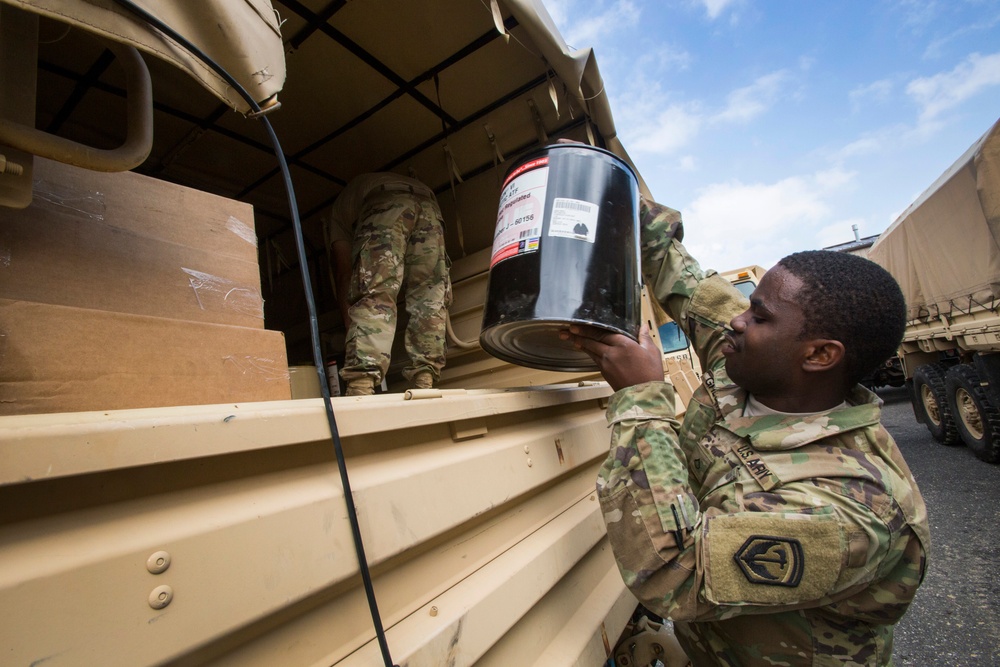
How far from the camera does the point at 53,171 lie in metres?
0.79

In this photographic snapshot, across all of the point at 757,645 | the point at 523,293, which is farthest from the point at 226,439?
the point at 757,645

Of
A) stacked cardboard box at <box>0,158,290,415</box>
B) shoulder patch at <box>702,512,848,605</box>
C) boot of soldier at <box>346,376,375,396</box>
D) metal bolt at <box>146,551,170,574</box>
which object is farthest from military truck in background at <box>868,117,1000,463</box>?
metal bolt at <box>146,551,170,574</box>

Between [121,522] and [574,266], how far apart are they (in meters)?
0.93

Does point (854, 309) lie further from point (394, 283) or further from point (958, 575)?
point (958, 575)

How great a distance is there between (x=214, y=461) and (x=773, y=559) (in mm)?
928

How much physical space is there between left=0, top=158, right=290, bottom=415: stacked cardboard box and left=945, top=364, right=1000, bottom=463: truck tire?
19.0 ft

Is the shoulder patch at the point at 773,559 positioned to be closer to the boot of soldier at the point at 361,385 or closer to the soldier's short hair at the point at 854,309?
the soldier's short hair at the point at 854,309

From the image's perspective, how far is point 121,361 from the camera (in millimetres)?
699

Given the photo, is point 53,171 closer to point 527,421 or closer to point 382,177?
point 527,421

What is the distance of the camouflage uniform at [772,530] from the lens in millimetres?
896

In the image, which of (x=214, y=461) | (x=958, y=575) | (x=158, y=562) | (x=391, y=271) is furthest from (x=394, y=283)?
(x=958, y=575)

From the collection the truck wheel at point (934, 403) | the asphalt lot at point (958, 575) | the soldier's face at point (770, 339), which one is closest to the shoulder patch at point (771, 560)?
the soldier's face at point (770, 339)

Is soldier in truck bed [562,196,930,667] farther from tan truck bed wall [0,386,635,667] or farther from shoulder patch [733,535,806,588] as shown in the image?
tan truck bed wall [0,386,635,667]

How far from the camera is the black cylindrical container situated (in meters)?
1.15
